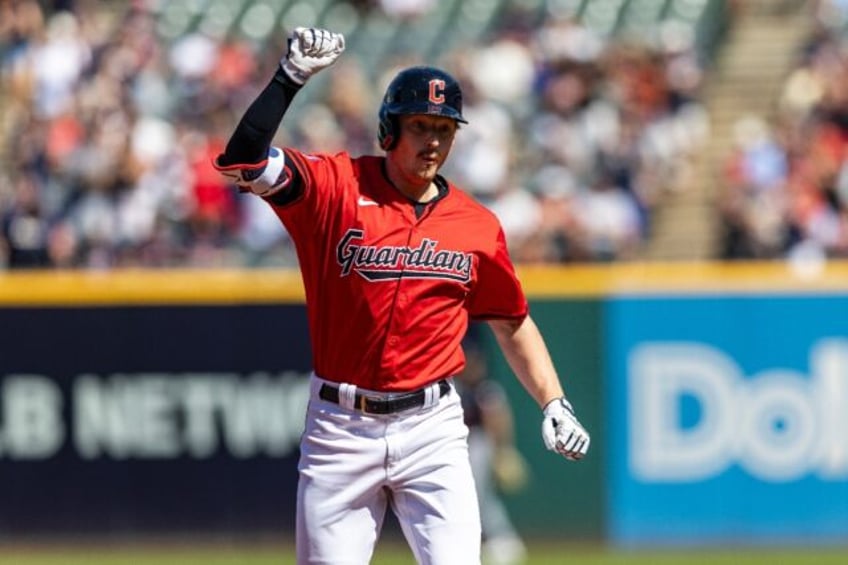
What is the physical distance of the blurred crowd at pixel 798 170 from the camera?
15.6 meters

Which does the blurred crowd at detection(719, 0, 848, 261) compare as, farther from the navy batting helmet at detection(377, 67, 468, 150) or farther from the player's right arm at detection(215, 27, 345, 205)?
the player's right arm at detection(215, 27, 345, 205)

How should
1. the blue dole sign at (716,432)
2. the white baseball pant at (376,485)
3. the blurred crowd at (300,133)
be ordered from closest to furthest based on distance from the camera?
the white baseball pant at (376,485) → the blue dole sign at (716,432) → the blurred crowd at (300,133)

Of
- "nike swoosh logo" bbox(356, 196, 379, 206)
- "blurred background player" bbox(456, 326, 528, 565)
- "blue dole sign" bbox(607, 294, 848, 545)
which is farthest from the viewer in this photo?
"blue dole sign" bbox(607, 294, 848, 545)

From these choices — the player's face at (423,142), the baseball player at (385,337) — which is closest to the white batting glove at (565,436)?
the baseball player at (385,337)

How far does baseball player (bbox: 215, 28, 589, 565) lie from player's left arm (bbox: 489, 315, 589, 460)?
1.06 ft

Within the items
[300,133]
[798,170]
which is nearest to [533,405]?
[300,133]

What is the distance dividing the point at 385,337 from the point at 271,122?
35.9 inches

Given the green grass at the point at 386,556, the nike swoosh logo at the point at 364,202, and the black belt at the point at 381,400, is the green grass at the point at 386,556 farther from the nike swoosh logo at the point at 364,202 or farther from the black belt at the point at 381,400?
the nike swoosh logo at the point at 364,202

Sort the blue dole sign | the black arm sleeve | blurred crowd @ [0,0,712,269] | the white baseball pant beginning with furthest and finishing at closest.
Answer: blurred crowd @ [0,0,712,269]
the blue dole sign
the white baseball pant
the black arm sleeve

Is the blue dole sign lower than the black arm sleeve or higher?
lower

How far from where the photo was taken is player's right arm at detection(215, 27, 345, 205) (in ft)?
21.2

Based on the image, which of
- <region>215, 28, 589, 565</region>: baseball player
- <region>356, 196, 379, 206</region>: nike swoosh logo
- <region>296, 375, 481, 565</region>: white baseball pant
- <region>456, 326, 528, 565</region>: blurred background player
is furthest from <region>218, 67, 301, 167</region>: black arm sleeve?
<region>456, 326, 528, 565</region>: blurred background player

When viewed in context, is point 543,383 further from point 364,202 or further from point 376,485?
point 364,202

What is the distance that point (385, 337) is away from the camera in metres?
6.81
